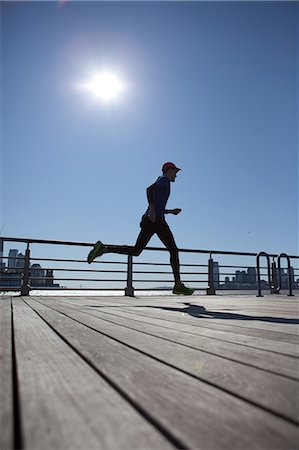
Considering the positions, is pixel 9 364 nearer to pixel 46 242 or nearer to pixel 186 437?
pixel 186 437

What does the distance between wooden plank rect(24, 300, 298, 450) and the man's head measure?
12.0 feet

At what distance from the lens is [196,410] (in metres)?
0.52

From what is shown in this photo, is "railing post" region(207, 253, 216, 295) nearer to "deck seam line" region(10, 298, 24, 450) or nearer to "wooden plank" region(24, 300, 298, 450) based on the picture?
"wooden plank" region(24, 300, 298, 450)

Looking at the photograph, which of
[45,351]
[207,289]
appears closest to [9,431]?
[45,351]

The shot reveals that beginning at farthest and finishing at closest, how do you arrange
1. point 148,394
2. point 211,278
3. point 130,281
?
point 211,278, point 130,281, point 148,394

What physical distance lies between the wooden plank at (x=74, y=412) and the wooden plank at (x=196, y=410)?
0.04m

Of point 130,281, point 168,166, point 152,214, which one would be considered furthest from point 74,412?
point 130,281

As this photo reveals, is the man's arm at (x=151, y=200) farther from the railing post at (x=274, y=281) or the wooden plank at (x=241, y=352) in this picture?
the railing post at (x=274, y=281)

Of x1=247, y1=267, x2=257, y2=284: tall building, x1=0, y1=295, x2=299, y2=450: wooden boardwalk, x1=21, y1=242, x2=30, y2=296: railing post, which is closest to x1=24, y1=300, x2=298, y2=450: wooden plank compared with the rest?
x1=0, y1=295, x2=299, y2=450: wooden boardwalk

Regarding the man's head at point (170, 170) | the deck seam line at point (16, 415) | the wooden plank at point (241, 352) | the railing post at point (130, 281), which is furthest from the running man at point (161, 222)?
the deck seam line at point (16, 415)

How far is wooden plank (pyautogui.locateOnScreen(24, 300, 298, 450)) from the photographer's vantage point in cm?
42

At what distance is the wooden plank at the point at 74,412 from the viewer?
41 cm

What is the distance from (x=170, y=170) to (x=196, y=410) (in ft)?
13.1

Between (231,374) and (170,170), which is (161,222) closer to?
(170,170)
